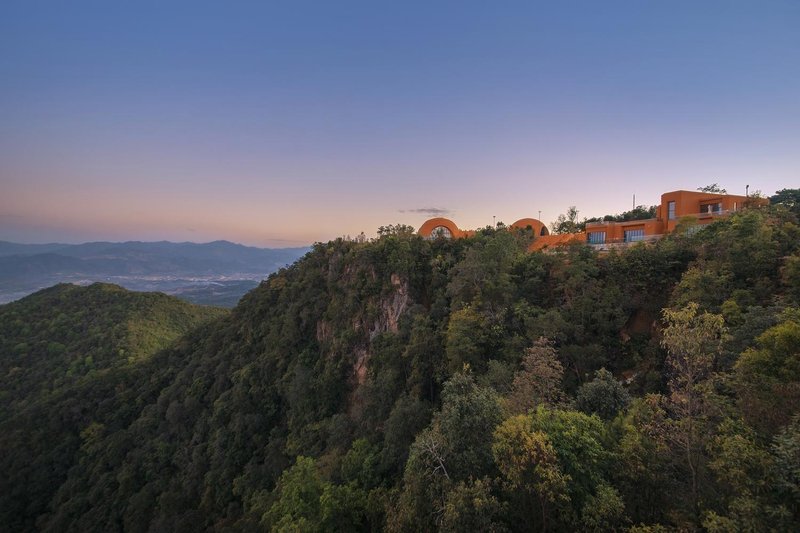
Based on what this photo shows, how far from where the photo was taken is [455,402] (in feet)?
32.6

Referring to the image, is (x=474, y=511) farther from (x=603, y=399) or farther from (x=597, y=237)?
(x=597, y=237)

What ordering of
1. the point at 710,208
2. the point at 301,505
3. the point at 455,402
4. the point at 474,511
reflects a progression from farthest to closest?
1. the point at 710,208
2. the point at 301,505
3. the point at 455,402
4. the point at 474,511

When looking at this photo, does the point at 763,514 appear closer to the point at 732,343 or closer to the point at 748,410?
the point at 748,410

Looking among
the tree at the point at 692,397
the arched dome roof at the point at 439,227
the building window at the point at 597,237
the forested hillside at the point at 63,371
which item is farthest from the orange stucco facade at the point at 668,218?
the forested hillside at the point at 63,371

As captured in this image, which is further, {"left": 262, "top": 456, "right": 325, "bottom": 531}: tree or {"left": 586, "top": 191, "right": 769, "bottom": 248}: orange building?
{"left": 586, "top": 191, "right": 769, "bottom": 248}: orange building

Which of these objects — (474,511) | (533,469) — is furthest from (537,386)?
(474,511)

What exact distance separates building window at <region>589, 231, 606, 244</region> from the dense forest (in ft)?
20.5

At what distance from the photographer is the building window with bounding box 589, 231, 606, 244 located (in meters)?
28.9

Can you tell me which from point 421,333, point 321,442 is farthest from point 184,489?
point 421,333

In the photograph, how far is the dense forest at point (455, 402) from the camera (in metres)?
7.44

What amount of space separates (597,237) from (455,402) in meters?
25.4

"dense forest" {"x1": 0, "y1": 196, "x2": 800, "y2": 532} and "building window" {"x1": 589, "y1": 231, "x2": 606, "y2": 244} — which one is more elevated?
"building window" {"x1": 589, "y1": 231, "x2": 606, "y2": 244}

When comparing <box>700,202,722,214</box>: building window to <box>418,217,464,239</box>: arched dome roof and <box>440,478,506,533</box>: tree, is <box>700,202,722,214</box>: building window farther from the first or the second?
<box>440,478,506,533</box>: tree

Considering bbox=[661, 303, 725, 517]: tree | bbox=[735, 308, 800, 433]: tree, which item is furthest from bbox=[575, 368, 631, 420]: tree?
bbox=[735, 308, 800, 433]: tree
